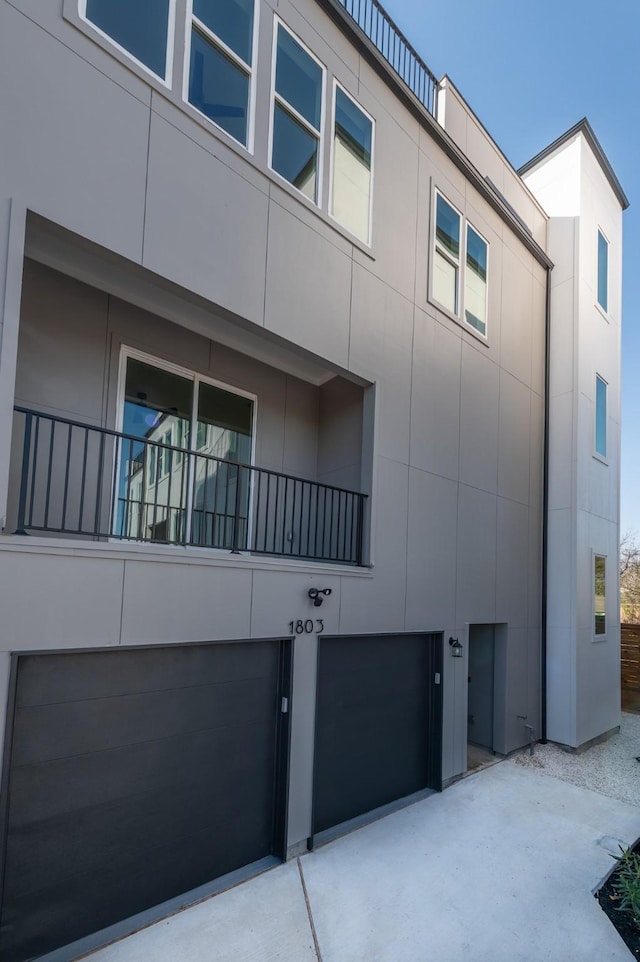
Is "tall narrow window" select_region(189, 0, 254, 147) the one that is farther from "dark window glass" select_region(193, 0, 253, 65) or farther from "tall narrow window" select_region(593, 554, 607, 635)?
"tall narrow window" select_region(593, 554, 607, 635)

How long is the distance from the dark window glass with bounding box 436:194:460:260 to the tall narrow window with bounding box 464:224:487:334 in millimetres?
292

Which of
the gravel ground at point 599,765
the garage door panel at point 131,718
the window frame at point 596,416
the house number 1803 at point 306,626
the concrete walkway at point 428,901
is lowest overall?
the gravel ground at point 599,765

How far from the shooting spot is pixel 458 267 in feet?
21.2

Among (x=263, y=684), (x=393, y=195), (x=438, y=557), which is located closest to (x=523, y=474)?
(x=438, y=557)

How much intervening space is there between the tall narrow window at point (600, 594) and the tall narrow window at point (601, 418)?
1.69 m

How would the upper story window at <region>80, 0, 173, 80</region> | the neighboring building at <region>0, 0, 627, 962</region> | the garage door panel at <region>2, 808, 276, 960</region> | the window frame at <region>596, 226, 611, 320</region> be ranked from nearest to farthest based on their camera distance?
1. the garage door panel at <region>2, 808, 276, 960</region>
2. the neighboring building at <region>0, 0, 627, 962</region>
3. the upper story window at <region>80, 0, 173, 80</region>
4. the window frame at <region>596, 226, 611, 320</region>

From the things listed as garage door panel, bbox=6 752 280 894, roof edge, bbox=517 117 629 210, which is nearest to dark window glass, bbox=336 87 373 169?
roof edge, bbox=517 117 629 210

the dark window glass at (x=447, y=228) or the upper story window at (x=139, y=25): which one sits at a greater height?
the dark window glass at (x=447, y=228)

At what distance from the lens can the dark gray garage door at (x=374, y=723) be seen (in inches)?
177

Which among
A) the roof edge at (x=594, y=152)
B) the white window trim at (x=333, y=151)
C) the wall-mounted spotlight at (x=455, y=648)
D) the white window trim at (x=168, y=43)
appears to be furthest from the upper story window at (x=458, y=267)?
the wall-mounted spotlight at (x=455, y=648)

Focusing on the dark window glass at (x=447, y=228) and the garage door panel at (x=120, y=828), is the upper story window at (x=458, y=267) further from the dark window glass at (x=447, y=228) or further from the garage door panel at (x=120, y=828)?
the garage door panel at (x=120, y=828)

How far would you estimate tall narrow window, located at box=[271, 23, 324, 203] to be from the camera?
177 inches

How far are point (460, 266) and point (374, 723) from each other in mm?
5275

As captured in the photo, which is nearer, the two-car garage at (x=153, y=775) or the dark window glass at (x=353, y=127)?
the two-car garage at (x=153, y=775)
